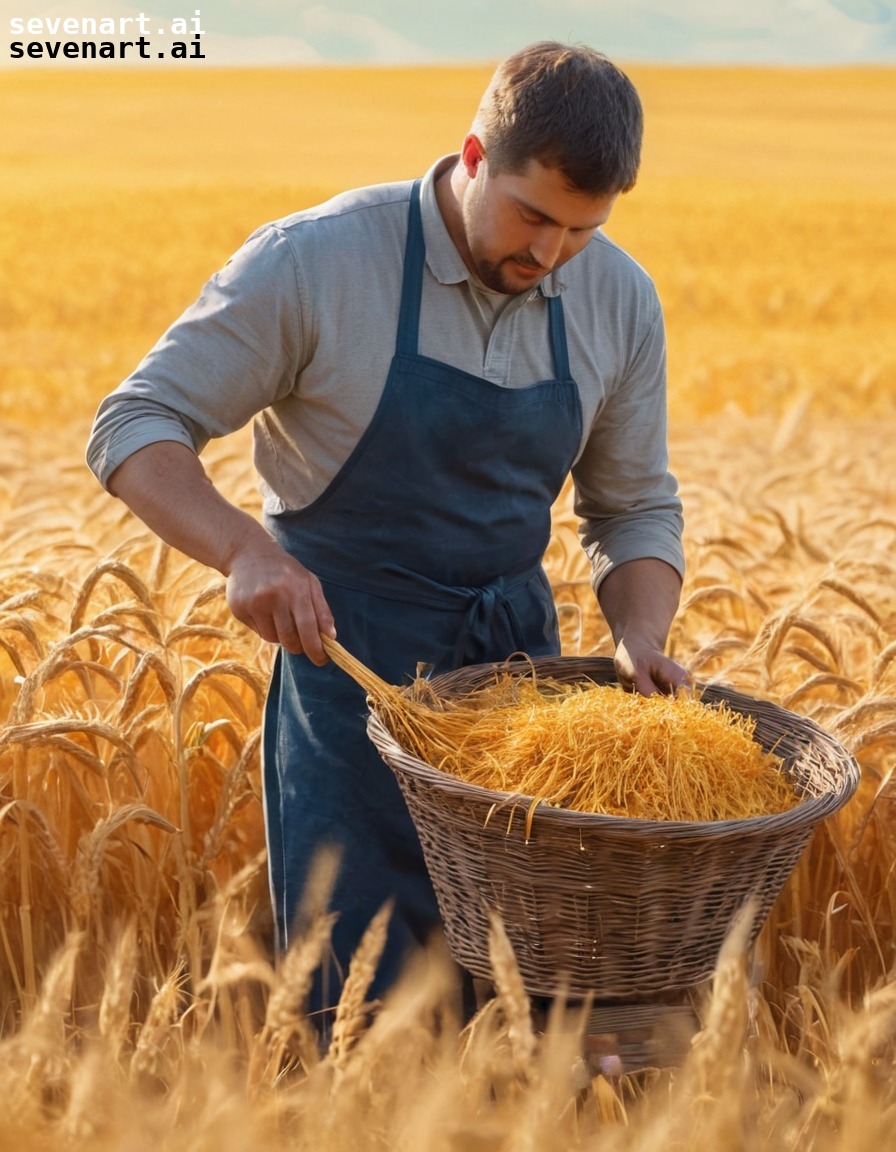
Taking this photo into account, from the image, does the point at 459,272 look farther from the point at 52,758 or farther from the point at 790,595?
the point at 790,595

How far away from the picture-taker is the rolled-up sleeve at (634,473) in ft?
8.57

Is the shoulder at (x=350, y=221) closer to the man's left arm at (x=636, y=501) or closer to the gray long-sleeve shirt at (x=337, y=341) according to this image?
the gray long-sleeve shirt at (x=337, y=341)

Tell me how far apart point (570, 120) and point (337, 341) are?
0.53m

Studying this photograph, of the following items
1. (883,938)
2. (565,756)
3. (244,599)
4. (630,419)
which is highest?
(630,419)

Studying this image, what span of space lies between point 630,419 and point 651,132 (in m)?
40.4

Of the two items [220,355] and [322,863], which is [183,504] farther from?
[322,863]

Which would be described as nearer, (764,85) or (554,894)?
(554,894)

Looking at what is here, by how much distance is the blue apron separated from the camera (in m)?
2.38

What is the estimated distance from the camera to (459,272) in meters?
2.35

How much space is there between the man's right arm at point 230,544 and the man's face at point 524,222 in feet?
1.91

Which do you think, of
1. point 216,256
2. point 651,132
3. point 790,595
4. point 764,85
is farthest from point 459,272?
point 764,85

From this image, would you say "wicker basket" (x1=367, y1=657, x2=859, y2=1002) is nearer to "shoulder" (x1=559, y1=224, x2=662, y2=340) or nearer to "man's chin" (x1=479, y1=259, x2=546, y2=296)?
"man's chin" (x1=479, y1=259, x2=546, y2=296)

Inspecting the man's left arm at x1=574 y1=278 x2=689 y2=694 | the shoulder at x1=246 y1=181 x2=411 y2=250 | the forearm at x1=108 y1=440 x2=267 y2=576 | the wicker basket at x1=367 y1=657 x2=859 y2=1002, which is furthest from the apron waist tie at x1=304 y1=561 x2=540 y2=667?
the shoulder at x1=246 y1=181 x2=411 y2=250

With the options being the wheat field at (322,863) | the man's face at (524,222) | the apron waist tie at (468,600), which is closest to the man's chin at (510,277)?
the man's face at (524,222)
